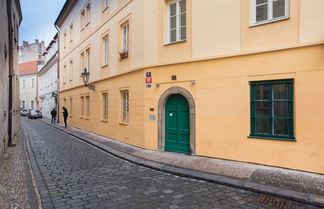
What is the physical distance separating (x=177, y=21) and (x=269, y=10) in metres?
3.31

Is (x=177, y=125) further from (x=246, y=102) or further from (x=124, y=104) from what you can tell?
(x=124, y=104)

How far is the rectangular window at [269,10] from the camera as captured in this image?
6.59m

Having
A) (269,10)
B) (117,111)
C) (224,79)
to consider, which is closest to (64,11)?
(117,111)

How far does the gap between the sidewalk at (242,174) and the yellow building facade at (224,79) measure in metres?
0.40

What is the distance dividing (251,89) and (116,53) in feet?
23.8

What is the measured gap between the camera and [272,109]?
6.72 meters

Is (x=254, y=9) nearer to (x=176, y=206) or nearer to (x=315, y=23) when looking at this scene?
(x=315, y=23)

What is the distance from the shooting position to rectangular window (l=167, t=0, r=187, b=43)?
8711 mm

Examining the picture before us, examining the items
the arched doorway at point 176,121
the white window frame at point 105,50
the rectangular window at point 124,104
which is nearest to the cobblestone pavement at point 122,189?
the arched doorway at point 176,121

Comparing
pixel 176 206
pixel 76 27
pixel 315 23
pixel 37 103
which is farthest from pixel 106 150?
pixel 37 103

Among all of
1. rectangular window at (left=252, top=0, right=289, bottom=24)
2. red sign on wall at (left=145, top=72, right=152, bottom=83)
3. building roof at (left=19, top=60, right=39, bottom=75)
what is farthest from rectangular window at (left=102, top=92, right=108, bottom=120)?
building roof at (left=19, top=60, right=39, bottom=75)

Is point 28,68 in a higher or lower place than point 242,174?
higher

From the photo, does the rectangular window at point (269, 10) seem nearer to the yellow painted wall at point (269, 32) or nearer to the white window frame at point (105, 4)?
the yellow painted wall at point (269, 32)

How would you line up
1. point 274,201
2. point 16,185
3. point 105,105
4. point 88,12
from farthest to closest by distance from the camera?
point 88,12 → point 105,105 → point 16,185 → point 274,201
